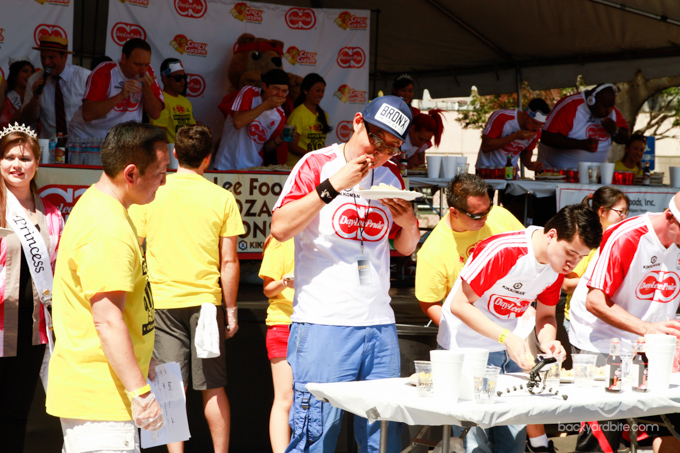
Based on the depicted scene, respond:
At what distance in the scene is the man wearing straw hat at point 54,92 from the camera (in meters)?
7.48

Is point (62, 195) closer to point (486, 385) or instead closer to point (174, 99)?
point (174, 99)

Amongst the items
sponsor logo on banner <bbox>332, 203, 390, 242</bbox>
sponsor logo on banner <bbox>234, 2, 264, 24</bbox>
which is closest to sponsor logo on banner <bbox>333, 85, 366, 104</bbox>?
sponsor logo on banner <bbox>234, 2, 264, 24</bbox>

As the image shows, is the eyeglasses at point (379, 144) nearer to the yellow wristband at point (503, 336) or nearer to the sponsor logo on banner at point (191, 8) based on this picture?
the yellow wristband at point (503, 336)

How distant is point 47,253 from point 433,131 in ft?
19.4

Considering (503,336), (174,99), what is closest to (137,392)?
(503,336)

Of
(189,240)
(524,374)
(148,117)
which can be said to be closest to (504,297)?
(524,374)

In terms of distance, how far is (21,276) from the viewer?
405cm

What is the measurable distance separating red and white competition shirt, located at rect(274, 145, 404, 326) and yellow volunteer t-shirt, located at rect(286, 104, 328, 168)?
520 cm

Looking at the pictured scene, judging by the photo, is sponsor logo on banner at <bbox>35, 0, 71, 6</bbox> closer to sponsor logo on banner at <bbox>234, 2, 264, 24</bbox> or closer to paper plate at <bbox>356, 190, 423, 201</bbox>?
sponsor logo on banner at <bbox>234, 2, 264, 24</bbox>

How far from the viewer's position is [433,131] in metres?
9.02

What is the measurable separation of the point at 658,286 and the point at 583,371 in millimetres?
1170

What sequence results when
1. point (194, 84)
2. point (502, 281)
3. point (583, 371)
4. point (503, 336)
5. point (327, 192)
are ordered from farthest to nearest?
1. point (194, 84)
2. point (502, 281)
3. point (503, 336)
4. point (583, 371)
5. point (327, 192)

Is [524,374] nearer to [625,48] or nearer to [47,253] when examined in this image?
[47,253]

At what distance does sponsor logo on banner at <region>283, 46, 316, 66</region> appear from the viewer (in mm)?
9414
